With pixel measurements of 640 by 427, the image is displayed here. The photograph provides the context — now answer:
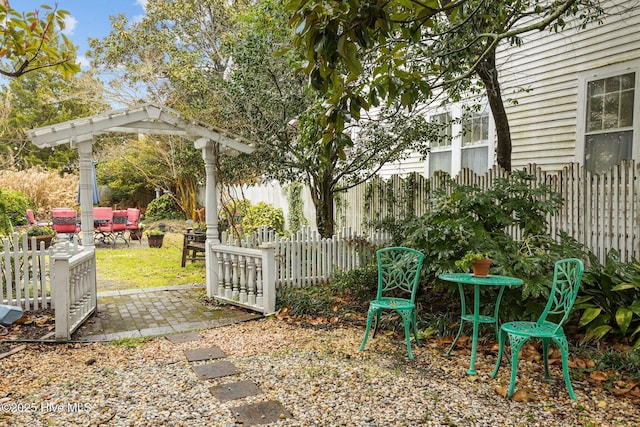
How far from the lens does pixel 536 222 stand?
16.2 feet

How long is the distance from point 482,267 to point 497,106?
3779 millimetres

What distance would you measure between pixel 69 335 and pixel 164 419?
7.76 feet

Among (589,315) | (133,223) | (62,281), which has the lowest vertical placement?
(589,315)

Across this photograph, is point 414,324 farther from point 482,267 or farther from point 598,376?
point 598,376

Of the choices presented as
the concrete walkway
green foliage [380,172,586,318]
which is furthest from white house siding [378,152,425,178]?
the concrete walkway

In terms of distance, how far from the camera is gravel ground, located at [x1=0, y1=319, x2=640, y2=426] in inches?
121

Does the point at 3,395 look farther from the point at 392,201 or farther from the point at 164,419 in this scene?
the point at 392,201

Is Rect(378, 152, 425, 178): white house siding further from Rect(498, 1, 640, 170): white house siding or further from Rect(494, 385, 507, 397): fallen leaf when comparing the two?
Rect(494, 385, 507, 397): fallen leaf

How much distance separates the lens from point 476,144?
8797 millimetres

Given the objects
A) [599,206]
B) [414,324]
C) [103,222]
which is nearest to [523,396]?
[414,324]

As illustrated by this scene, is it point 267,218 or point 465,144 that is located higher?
point 465,144

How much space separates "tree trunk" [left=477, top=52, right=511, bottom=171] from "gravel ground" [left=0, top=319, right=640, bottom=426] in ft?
12.0

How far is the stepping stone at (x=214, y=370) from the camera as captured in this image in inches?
152

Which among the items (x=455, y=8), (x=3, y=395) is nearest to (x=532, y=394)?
(x=455, y=8)
